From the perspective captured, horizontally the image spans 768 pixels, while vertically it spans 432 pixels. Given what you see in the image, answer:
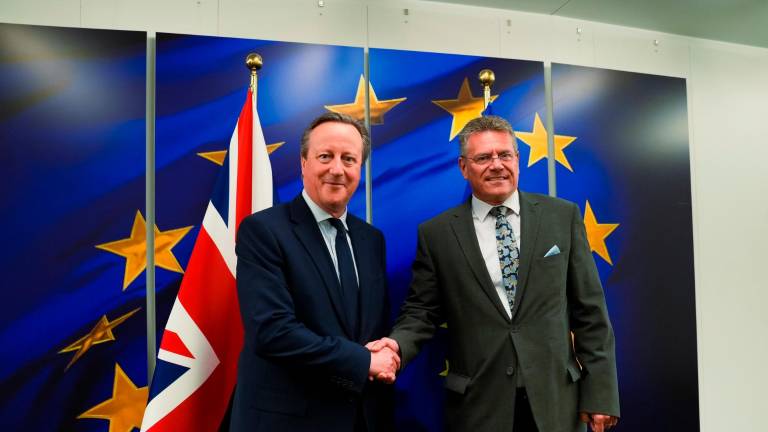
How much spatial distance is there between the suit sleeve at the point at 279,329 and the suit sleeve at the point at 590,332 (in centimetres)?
80

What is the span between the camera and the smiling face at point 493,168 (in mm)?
1669

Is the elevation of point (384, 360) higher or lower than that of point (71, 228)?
lower

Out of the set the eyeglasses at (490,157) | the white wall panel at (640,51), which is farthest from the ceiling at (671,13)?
the eyeglasses at (490,157)

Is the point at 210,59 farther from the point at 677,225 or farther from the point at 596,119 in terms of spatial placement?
the point at 677,225

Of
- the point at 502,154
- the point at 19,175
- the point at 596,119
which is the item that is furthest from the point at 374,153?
the point at 19,175

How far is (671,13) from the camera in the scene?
2555mm

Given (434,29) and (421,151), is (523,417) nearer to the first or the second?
(421,151)

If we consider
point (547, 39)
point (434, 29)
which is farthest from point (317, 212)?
point (547, 39)

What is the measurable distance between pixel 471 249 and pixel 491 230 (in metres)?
0.13

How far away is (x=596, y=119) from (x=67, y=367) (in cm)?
278

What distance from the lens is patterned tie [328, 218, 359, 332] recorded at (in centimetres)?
141

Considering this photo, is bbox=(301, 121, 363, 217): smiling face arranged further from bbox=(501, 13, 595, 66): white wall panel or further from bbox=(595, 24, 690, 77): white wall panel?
bbox=(595, 24, 690, 77): white wall panel

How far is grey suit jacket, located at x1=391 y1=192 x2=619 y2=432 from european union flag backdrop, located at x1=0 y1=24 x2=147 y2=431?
1241 millimetres

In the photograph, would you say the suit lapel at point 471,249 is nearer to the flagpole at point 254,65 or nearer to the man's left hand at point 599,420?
the man's left hand at point 599,420
